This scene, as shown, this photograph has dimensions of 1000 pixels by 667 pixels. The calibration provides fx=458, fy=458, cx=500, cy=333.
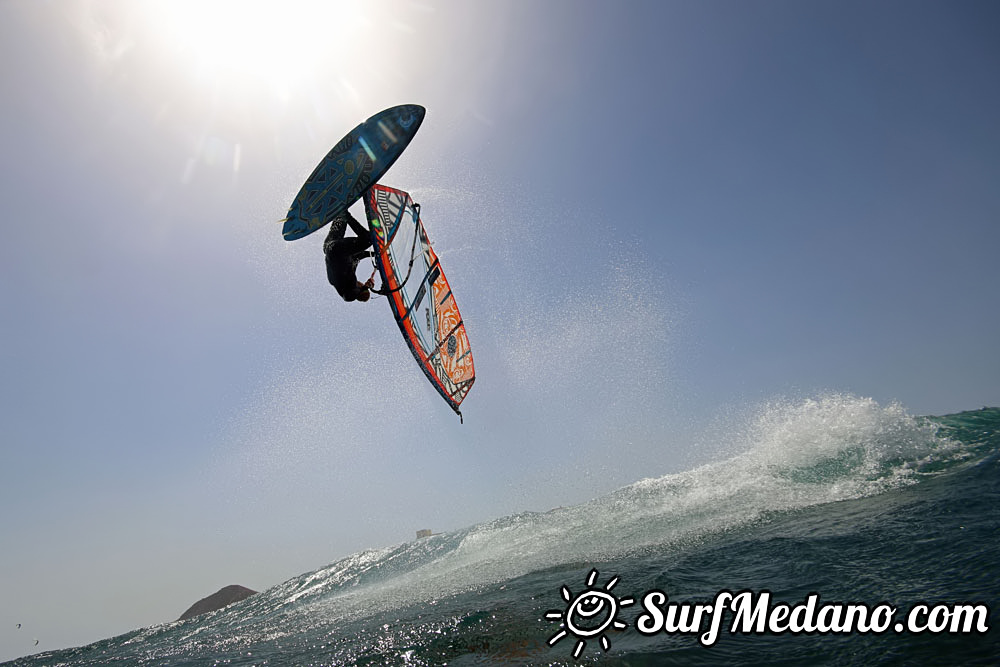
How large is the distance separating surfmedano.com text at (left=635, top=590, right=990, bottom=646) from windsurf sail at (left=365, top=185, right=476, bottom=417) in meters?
5.81

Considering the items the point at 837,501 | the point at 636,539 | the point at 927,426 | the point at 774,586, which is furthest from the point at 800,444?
the point at 774,586

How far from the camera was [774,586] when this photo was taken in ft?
14.3

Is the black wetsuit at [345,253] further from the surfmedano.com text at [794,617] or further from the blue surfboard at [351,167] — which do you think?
the surfmedano.com text at [794,617]

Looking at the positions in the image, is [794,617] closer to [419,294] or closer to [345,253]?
[345,253]

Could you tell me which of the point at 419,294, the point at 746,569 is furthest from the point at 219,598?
the point at 746,569

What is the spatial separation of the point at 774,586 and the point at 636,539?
4.91 m

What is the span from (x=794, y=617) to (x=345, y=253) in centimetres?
701

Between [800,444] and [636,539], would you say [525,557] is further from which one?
[800,444]

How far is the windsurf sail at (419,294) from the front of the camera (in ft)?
26.3

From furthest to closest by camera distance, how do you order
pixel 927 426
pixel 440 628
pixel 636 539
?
pixel 927 426, pixel 636 539, pixel 440 628

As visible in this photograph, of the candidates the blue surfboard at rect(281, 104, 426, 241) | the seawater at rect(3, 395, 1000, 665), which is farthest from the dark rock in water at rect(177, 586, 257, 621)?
the blue surfboard at rect(281, 104, 426, 241)

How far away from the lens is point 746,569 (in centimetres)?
513

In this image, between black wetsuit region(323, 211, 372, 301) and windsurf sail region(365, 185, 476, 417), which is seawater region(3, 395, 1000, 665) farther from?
black wetsuit region(323, 211, 372, 301)

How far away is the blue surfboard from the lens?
23.8 ft
